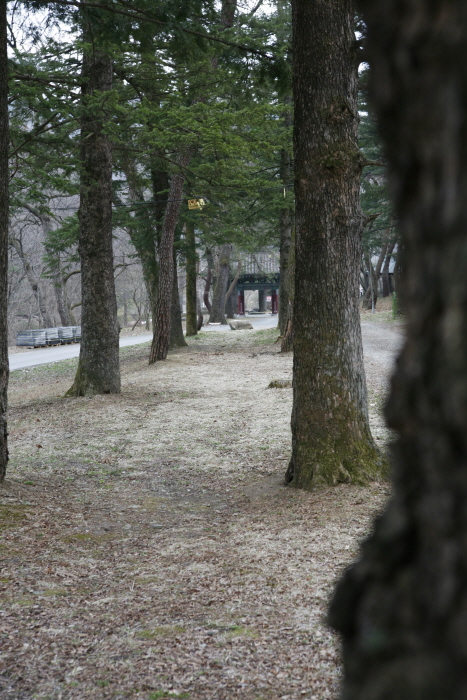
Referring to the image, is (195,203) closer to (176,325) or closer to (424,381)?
(176,325)

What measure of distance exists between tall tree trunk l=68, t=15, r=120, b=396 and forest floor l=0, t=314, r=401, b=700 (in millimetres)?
2409

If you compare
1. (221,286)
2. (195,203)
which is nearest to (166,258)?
(195,203)

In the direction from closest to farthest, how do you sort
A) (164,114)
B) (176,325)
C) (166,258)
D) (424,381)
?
(424,381), (164,114), (166,258), (176,325)

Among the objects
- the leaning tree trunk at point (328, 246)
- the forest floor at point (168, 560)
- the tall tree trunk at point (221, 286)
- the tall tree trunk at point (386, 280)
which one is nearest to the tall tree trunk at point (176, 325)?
the forest floor at point (168, 560)

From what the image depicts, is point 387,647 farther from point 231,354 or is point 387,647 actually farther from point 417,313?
point 231,354

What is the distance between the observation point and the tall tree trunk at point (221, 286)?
42.8 meters

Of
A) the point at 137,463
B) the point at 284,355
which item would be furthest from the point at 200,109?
the point at 284,355

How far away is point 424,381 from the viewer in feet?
2.61

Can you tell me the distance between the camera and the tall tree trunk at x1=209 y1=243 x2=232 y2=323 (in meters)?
42.8

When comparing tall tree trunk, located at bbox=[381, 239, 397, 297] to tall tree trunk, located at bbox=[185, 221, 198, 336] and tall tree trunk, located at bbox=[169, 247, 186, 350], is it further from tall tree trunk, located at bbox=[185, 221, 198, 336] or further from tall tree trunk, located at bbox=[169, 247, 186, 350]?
tall tree trunk, located at bbox=[169, 247, 186, 350]

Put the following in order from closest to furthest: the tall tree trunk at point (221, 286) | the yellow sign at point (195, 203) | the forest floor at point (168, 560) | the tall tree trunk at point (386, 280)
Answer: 1. the forest floor at point (168, 560)
2. the yellow sign at point (195, 203)
3. the tall tree trunk at point (221, 286)
4. the tall tree trunk at point (386, 280)

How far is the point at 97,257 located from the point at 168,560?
9.09 m

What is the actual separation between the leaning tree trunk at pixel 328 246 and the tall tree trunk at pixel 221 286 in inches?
1399

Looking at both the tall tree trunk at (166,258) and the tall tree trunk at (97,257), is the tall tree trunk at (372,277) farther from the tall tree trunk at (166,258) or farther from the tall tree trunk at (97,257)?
the tall tree trunk at (97,257)
